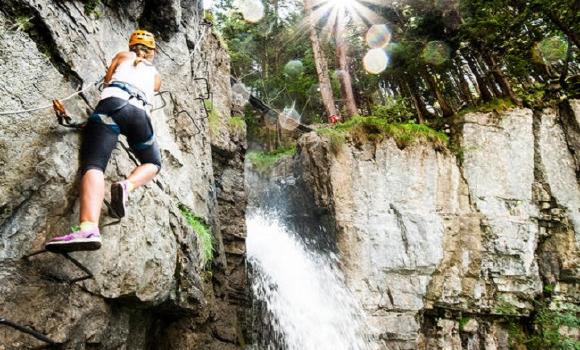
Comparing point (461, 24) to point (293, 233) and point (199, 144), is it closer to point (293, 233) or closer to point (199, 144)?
point (293, 233)

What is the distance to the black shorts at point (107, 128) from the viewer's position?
12.4ft

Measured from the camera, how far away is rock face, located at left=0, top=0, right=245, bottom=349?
3486 mm

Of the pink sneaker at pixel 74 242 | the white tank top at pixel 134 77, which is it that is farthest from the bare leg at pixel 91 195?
the white tank top at pixel 134 77

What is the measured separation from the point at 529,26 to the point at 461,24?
71.0 inches

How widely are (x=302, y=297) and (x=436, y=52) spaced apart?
8.92 m

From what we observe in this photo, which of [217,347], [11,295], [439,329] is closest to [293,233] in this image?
[439,329]

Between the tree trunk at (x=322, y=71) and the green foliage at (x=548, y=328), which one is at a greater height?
the tree trunk at (x=322, y=71)

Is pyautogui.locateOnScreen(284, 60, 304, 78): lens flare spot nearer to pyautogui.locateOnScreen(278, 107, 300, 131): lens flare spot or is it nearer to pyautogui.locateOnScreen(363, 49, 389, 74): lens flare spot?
pyautogui.locateOnScreen(278, 107, 300, 131): lens flare spot

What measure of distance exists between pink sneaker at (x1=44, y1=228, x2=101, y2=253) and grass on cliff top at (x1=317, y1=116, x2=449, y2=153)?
29.2 ft

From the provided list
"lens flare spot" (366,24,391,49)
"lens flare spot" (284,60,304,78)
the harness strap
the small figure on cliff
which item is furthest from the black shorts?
"lens flare spot" (284,60,304,78)

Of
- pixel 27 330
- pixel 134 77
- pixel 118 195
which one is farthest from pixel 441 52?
pixel 27 330

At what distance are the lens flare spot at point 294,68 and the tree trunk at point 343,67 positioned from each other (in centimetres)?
418

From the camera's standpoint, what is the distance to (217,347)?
662cm

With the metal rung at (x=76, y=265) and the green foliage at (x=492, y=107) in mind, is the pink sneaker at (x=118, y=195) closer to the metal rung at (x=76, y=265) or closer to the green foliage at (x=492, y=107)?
the metal rung at (x=76, y=265)
